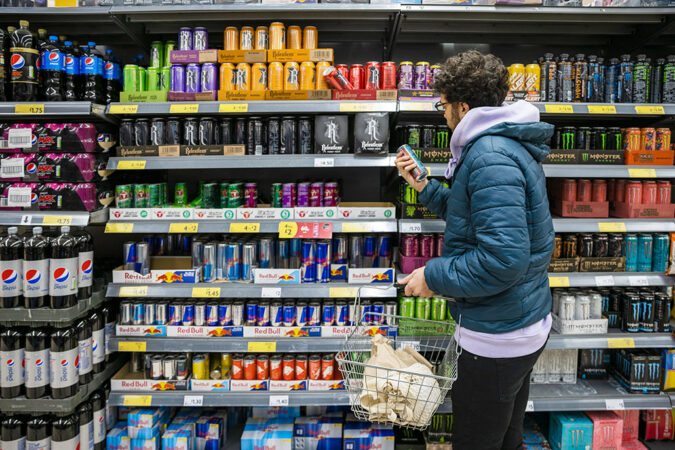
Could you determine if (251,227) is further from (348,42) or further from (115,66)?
(348,42)

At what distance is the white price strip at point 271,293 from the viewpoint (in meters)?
2.68

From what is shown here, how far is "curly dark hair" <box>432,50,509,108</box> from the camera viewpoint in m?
1.70

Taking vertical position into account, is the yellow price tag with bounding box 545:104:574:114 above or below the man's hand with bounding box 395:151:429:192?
above

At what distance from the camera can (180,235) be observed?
9.70 ft

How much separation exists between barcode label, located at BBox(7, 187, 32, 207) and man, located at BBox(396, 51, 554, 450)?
2.17m

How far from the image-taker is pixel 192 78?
270cm

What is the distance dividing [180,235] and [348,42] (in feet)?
5.45

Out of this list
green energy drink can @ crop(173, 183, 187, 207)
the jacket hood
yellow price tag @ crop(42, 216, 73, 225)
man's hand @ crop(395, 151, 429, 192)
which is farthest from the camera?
green energy drink can @ crop(173, 183, 187, 207)

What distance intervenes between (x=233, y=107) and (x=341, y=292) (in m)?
1.16

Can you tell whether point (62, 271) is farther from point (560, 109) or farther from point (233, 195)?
point (560, 109)

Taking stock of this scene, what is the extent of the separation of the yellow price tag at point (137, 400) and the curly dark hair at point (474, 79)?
2264 mm

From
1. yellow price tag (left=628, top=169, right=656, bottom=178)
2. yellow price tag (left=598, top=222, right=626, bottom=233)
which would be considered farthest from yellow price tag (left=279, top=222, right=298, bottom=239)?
yellow price tag (left=628, top=169, right=656, bottom=178)

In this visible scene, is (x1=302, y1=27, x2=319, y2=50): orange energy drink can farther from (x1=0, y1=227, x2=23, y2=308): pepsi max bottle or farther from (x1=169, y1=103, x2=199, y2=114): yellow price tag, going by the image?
(x1=0, y1=227, x2=23, y2=308): pepsi max bottle

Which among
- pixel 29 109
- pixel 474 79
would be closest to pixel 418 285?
pixel 474 79
